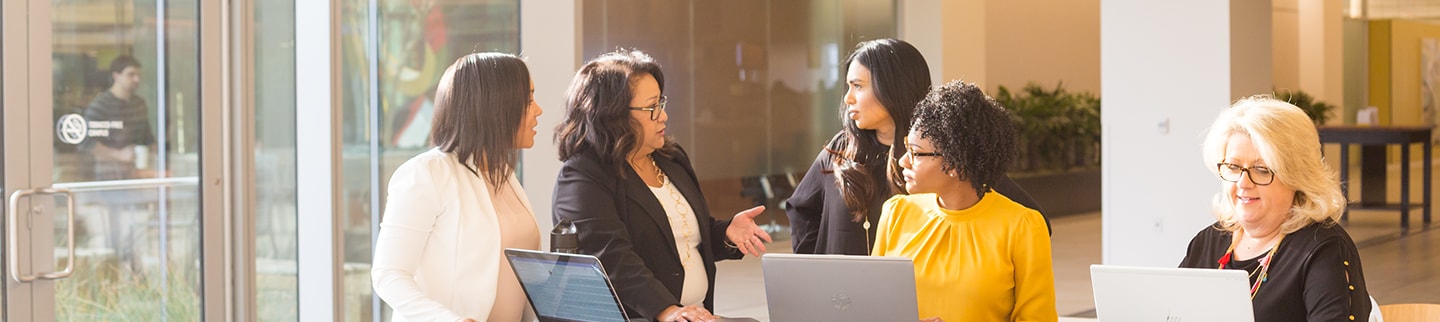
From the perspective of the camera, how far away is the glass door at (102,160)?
173 inches

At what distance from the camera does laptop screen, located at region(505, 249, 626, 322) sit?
2557 mm

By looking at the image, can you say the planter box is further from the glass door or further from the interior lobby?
the glass door

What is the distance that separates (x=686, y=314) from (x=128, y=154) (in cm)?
283

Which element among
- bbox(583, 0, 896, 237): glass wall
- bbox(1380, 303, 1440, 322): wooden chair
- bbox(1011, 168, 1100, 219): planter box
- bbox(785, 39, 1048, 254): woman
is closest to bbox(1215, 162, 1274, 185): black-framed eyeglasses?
bbox(1380, 303, 1440, 322): wooden chair

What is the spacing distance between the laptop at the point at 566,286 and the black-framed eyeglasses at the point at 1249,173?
118cm

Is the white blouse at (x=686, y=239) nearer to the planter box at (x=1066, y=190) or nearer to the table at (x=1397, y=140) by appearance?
the table at (x=1397, y=140)

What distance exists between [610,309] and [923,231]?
0.69m

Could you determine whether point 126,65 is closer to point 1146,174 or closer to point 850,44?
point 1146,174

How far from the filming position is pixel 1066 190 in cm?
1538

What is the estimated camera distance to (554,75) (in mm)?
5598

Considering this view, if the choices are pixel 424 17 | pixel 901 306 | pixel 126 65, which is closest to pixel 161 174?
pixel 126 65

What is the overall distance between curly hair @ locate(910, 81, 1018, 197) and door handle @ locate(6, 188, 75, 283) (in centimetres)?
301

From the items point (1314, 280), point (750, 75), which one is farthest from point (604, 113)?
point (750, 75)

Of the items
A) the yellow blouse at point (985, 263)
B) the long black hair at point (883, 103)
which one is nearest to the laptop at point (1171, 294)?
the yellow blouse at point (985, 263)
